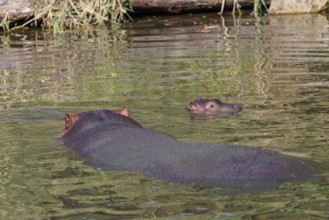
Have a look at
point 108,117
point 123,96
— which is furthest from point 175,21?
point 108,117

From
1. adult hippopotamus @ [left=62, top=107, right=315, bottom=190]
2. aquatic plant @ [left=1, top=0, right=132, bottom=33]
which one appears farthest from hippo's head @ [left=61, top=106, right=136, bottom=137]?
aquatic plant @ [left=1, top=0, right=132, bottom=33]

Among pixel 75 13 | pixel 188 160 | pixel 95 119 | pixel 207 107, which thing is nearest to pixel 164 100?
pixel 207 107

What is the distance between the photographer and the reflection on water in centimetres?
526

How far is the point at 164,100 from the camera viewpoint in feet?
30.6

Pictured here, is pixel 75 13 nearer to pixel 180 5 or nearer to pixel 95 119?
pixel 180 5

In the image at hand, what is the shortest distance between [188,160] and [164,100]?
3710 mm

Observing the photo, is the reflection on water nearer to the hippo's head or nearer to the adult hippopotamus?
the adult hippopotamus

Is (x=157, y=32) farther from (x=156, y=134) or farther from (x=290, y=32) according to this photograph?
(x=156, y=134)

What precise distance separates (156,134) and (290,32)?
371 inches

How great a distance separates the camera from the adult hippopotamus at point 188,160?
541 cm

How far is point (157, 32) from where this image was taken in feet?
54.3

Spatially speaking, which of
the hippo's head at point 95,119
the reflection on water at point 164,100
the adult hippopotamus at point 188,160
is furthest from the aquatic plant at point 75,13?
the adult hippopotamus at point 188,160

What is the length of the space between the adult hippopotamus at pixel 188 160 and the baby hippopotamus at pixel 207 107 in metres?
2.04

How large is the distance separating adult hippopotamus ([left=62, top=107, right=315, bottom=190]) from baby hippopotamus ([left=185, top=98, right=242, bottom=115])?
2036mm
